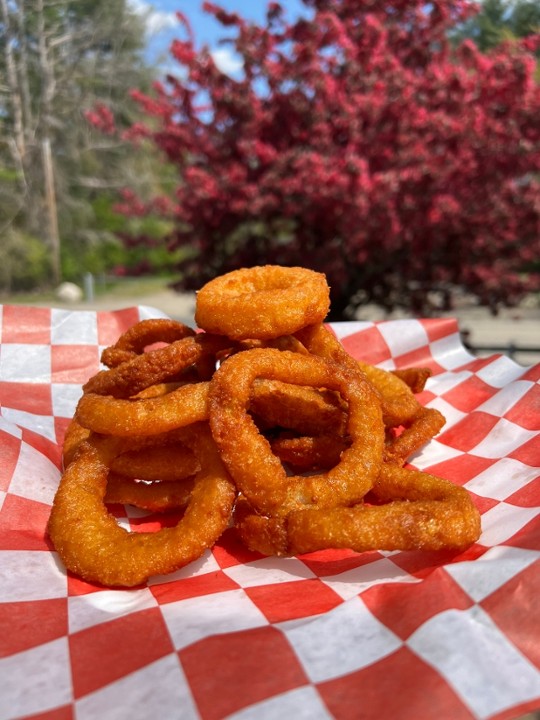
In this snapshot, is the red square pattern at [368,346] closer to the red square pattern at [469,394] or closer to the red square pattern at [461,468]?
the red square pattern at [469,394]

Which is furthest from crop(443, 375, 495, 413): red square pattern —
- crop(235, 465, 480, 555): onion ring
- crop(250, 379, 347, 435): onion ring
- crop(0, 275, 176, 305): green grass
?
crop(0, 275, 176, 305): green grass

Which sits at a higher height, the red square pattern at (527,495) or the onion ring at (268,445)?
the onion ring at (268,445)

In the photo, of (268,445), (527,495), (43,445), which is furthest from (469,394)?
(43,445)

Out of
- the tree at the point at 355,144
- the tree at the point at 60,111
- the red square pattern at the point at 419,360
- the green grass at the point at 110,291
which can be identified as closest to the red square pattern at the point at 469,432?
the red square pattern at the point at 419,360

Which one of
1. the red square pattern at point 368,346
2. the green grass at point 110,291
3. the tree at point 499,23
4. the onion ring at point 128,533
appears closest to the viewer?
the onion ring at point 128,533

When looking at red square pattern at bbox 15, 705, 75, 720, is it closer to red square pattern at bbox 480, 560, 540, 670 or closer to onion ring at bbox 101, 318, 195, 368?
red square pattern at bbox 480, 560, 540, 670

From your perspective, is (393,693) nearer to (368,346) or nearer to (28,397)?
(28,397)
